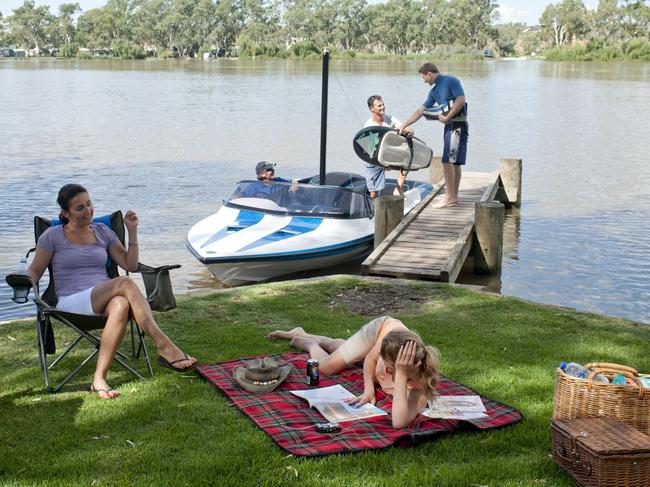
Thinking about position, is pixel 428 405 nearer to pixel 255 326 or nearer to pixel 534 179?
pixel 255 326

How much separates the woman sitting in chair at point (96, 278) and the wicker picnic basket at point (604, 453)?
2.63 metres

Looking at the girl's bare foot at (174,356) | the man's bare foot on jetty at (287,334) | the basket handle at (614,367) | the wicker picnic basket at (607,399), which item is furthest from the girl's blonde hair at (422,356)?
the man's bare foot on jetty at (287,334)

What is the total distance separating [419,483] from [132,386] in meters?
2.16

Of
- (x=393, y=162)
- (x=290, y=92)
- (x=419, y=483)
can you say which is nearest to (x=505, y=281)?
(x=393, y=162)

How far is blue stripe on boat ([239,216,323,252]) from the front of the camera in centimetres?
1127

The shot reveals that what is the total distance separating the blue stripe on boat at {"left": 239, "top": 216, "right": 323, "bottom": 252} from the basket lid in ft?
23.4

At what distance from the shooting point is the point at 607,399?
4379 millimetres

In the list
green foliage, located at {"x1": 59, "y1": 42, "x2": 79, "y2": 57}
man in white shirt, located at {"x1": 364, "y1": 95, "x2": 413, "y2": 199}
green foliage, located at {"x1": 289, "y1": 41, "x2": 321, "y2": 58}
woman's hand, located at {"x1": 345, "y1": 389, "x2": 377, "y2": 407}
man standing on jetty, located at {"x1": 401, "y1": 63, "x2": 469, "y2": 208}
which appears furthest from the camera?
green foliage, located at {"x1": 59, "y1": 42, "x2": 79, "y2": 57}

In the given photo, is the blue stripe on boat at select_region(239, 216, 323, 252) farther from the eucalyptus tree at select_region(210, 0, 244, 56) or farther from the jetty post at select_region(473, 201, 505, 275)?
the eucalyptus tree at select_region(210, 0, 244, 56)

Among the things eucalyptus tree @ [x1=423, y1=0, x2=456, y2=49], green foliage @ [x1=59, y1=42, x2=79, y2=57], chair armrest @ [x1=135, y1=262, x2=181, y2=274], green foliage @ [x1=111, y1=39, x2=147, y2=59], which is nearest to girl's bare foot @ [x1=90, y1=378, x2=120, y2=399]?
chair armrest @ [x1=135, y1=262, x2=181, y2=274]

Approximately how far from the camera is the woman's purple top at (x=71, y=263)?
594 cm

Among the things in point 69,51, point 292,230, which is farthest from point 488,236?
point 69,51

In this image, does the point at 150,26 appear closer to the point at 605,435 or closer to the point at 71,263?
the point at 71,263

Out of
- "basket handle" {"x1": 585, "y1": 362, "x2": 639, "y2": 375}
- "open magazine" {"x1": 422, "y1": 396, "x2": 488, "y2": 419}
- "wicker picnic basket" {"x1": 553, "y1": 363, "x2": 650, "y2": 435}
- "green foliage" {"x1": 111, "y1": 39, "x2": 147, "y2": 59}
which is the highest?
"green foliage" {"x1": 111, "y1": 39, "x2": 147, "y2": 59}
